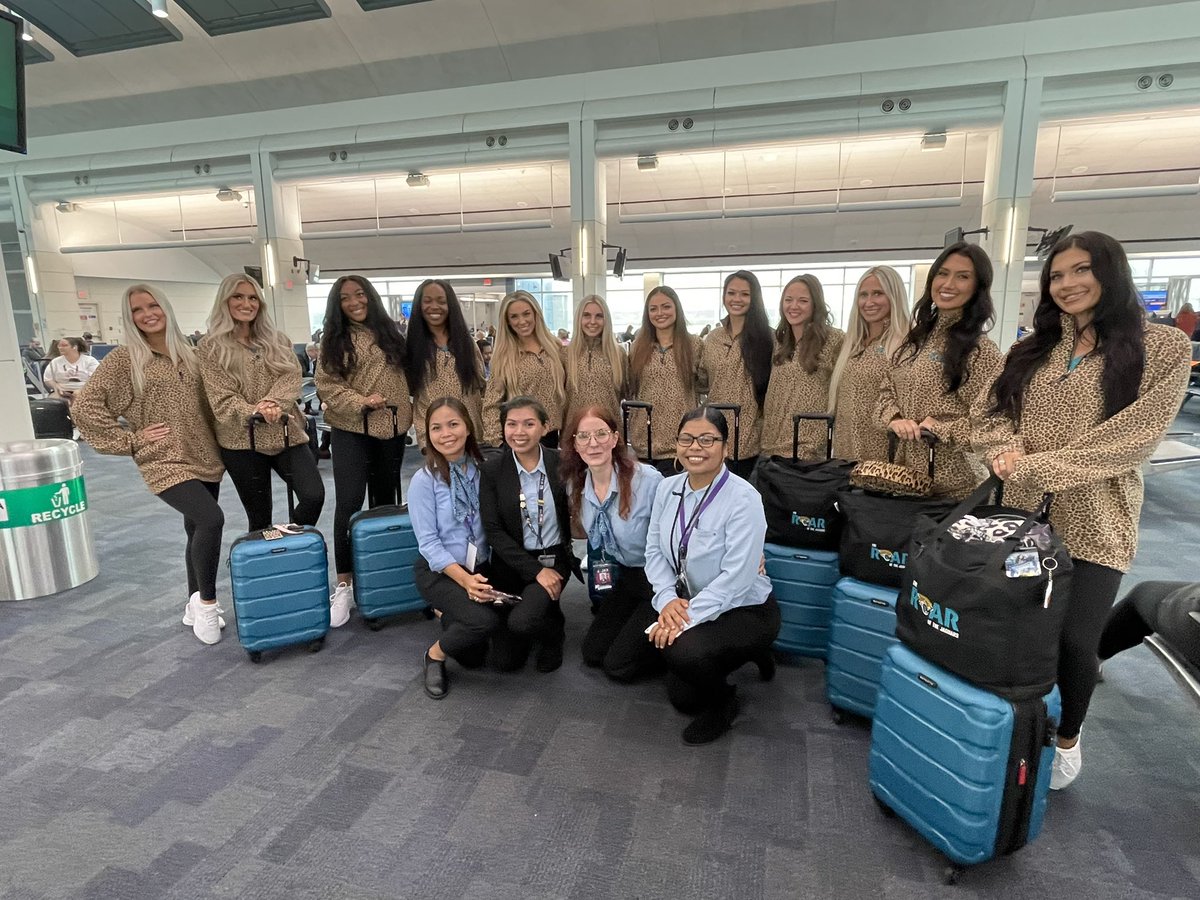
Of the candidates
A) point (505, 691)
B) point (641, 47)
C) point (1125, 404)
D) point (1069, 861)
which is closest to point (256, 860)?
point (505, 691)

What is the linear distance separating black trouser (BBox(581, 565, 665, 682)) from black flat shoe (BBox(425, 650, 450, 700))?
577 mm

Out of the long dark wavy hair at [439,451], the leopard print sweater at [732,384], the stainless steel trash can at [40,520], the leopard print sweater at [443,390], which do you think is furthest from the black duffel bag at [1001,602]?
the stainless steel trash can at [40,520]

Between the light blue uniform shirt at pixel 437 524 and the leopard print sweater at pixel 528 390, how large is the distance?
528 millimetres

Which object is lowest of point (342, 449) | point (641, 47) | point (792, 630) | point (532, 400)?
point (792, 630)

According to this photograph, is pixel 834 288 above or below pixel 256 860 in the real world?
above

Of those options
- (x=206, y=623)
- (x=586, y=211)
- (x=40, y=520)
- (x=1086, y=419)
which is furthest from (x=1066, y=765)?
(x=586, y=211)

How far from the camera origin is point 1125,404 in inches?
Answer: 65.4

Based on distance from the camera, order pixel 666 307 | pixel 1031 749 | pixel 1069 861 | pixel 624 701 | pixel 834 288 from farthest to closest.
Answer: pixel 834 288 < pixel 666 307 < pixel 624 701 < pixel 1069 861 < pixel 1031 749

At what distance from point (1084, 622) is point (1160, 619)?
28 centimetres

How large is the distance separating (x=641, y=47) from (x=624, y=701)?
6922 millimetres

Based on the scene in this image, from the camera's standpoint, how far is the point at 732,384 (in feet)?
10.3

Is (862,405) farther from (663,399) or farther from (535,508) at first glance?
(535,508)

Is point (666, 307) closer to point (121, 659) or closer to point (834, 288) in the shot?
point (121, 659)

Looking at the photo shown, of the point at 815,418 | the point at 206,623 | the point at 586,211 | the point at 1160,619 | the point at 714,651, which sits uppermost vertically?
the point at 586,211
